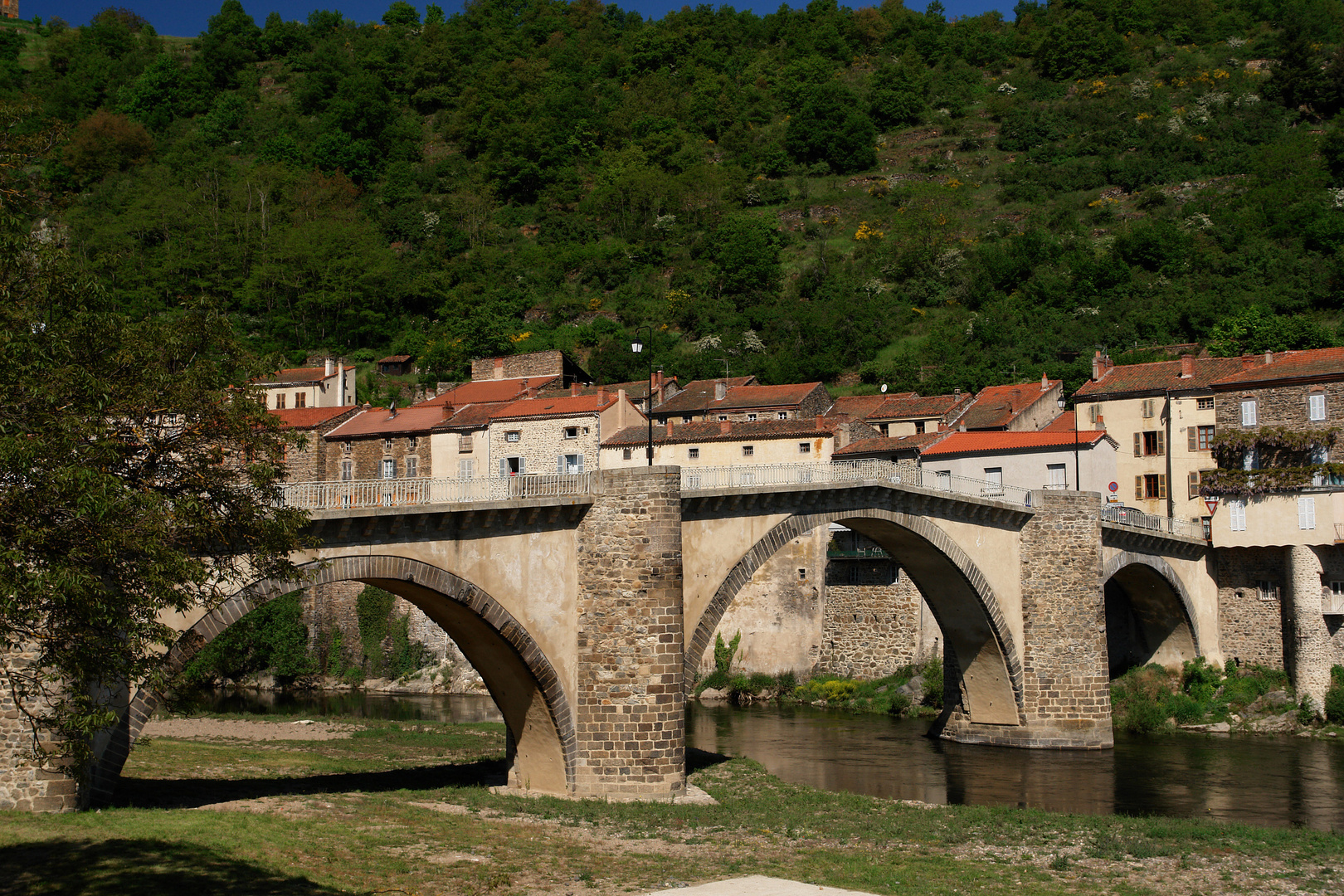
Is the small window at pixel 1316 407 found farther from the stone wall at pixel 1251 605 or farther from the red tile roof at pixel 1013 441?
the red tile roof at pixel 1013 441

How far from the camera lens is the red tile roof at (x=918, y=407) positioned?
A: 54281 millimetres

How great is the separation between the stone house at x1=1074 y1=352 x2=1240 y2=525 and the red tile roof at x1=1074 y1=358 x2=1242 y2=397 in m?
0.03

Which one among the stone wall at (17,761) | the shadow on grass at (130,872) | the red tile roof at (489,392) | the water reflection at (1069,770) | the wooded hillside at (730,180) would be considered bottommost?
the water reflection at (1069,770)

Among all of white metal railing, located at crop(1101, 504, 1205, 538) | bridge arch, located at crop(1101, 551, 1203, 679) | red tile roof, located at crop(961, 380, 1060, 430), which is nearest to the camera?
white metal railing, located at crop(1101, 504, 1205, 538)

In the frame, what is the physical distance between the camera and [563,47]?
126 m

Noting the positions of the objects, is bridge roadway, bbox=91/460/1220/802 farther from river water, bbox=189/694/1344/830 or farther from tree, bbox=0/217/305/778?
river water, bbox=189/694/1344/830

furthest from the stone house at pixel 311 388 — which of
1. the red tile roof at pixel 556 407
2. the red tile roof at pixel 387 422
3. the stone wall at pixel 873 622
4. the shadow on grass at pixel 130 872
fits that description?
the shadow on grass at pixel 130 872

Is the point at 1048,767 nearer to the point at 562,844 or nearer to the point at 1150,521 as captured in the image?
the point at 1150,521

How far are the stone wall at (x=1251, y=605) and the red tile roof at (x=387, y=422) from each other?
32171 millimetres

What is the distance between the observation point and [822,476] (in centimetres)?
3142

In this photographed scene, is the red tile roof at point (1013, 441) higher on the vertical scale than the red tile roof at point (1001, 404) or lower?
lower

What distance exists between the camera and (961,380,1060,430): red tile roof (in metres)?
51.2

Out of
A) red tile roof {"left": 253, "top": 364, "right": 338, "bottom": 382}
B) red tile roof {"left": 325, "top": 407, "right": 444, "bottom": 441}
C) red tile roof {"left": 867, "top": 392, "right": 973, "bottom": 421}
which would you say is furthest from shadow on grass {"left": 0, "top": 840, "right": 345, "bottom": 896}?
red tile roof {"left": 253, "top": 364, "right": 338, "bottom": 382}

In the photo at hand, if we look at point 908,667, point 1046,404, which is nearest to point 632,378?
point 1046,404
